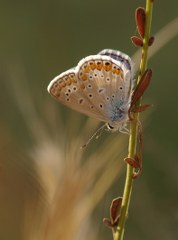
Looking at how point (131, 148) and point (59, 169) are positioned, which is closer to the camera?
point (131, 148)

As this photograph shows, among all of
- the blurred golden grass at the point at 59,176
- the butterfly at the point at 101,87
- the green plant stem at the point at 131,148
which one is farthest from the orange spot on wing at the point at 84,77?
the green plant stem at the point at 131,148

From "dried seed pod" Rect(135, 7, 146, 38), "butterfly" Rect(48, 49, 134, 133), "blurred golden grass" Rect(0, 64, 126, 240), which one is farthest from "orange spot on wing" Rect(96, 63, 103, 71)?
"dried seed pod" Rect(135, 7, 146, 38)

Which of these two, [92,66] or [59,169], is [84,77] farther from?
[59,169]

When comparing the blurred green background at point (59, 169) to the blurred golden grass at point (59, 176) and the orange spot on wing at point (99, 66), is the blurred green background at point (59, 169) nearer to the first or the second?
the blurred golden grass at point (59, 176)

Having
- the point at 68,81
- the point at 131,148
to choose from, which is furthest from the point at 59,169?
the point at 131,148

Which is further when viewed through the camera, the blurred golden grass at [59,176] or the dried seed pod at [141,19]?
the blurred golden grass at [59,176]

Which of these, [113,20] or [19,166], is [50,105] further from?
[113,20]

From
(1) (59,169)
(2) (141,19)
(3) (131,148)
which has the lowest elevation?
(1) (59,169)

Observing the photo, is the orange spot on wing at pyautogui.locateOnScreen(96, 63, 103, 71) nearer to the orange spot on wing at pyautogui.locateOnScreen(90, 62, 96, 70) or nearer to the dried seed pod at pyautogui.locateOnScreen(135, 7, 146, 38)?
the orange spot on wing at pyautogui.locateOnScreen(90, 62, 96, 70)

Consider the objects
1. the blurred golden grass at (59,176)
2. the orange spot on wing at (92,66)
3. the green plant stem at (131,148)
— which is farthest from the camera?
the orange spot on wing at (92,66)
